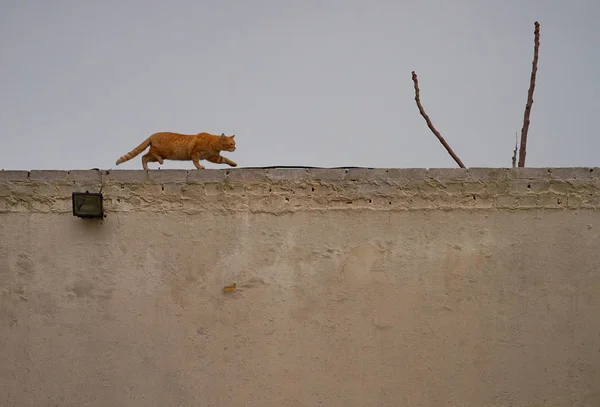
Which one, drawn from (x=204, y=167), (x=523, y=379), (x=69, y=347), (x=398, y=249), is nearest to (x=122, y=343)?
(x=69, y=347)

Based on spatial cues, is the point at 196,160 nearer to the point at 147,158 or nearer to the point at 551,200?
the point at 147,158

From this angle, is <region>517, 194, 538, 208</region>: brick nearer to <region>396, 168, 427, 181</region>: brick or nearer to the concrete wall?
the concrete wall

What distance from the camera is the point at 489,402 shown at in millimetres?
4293

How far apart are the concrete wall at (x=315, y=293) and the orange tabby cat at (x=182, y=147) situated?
34cm

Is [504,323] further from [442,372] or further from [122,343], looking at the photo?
[122,343]

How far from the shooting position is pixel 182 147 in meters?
4.71

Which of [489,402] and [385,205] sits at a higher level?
[385,205]

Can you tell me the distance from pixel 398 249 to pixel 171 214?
5.39 ft

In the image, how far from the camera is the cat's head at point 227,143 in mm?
4758

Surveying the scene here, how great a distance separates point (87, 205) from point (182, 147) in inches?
32.7

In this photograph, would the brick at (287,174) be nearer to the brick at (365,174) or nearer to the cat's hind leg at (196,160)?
the brick at (365,174)

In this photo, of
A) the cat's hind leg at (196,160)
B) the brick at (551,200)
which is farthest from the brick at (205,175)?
the brick at (551,200)

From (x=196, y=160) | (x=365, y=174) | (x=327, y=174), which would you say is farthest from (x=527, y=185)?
(x=196, y=160)

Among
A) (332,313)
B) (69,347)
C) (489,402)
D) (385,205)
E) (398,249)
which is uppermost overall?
(385,205)
